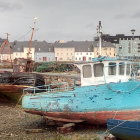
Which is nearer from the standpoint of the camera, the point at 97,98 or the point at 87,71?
the point at 97,98

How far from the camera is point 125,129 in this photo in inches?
458

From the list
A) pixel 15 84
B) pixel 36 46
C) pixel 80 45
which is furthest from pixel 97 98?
pixel 80 45

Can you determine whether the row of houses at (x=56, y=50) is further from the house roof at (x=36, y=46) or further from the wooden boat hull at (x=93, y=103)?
the wooden boat hull at (x=93, y=103)

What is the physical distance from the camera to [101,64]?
15.5 m

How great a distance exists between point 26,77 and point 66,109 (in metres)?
8.47

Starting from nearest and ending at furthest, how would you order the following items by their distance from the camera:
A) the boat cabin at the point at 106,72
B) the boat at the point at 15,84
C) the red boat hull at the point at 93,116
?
the red boat hull at the point at 93,116 → the boat cabin at the point at 106,72 → the boat at the point at 15,84

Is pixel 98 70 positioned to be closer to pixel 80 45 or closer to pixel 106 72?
pixel 106 72

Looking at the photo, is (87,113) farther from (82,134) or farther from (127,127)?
(127,127)

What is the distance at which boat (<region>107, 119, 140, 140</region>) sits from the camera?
37.1ft

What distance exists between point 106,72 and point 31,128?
13.1ft

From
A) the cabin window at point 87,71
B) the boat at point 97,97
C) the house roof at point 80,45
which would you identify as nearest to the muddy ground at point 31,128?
the boat at point 97,97

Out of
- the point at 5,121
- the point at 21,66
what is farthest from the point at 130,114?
the point at 21,66

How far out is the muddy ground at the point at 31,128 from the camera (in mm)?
13781

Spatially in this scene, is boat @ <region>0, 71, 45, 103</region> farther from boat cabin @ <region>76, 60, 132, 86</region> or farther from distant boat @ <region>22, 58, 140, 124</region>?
boat cabin @ <region>76, 60, 132, 86</region>
